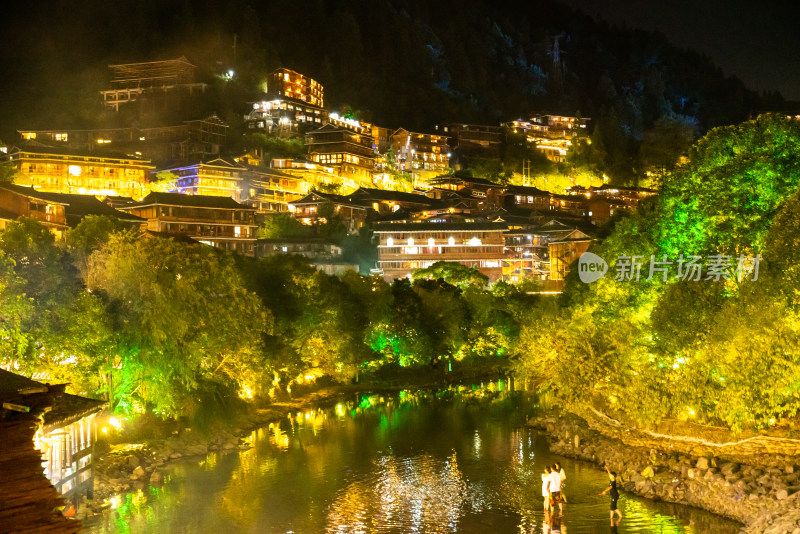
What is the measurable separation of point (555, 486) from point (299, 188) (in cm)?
6914

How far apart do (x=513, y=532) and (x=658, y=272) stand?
12.4 metres

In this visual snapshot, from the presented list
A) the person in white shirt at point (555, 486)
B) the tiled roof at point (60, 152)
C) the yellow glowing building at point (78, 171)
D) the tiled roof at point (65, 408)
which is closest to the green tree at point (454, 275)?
the yellow glowing building at point (78, 171)

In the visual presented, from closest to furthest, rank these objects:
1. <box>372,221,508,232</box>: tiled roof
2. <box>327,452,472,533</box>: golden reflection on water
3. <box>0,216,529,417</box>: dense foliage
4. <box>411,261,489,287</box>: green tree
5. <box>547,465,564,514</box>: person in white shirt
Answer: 1. <box>547,465,564,514</box>: person in white shirt
2. <box>327,452,472,533</box>: golden reflection on water
3. <box>0,216,529,417</box>: dense foliage
4. <box>411,261,489,287</box>: green tree
5. <box>372,221,508,232</box>: tiled roof

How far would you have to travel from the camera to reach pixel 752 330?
19219 mm

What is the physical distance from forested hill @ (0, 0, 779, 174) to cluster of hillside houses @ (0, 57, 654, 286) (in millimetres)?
6887

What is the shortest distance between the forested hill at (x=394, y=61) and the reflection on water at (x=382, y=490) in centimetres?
7160

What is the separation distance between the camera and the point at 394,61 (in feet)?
402

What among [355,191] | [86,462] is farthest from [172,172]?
[86,462]

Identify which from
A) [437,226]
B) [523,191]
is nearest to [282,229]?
[437,226]

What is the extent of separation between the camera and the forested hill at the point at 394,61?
327 feet

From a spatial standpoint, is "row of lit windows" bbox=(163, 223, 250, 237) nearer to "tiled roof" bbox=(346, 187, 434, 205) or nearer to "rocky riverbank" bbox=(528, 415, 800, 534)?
"tiled roof" bbox=(346, 187, 434, 205)

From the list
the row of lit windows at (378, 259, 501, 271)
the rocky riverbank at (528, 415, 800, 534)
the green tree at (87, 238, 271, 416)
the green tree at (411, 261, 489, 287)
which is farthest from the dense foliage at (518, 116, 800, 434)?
the row of lit windows at (378, 259, 501, 271)

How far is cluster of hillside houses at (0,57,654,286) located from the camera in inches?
2475

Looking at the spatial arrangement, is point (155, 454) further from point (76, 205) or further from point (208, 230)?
point (208, 230)
